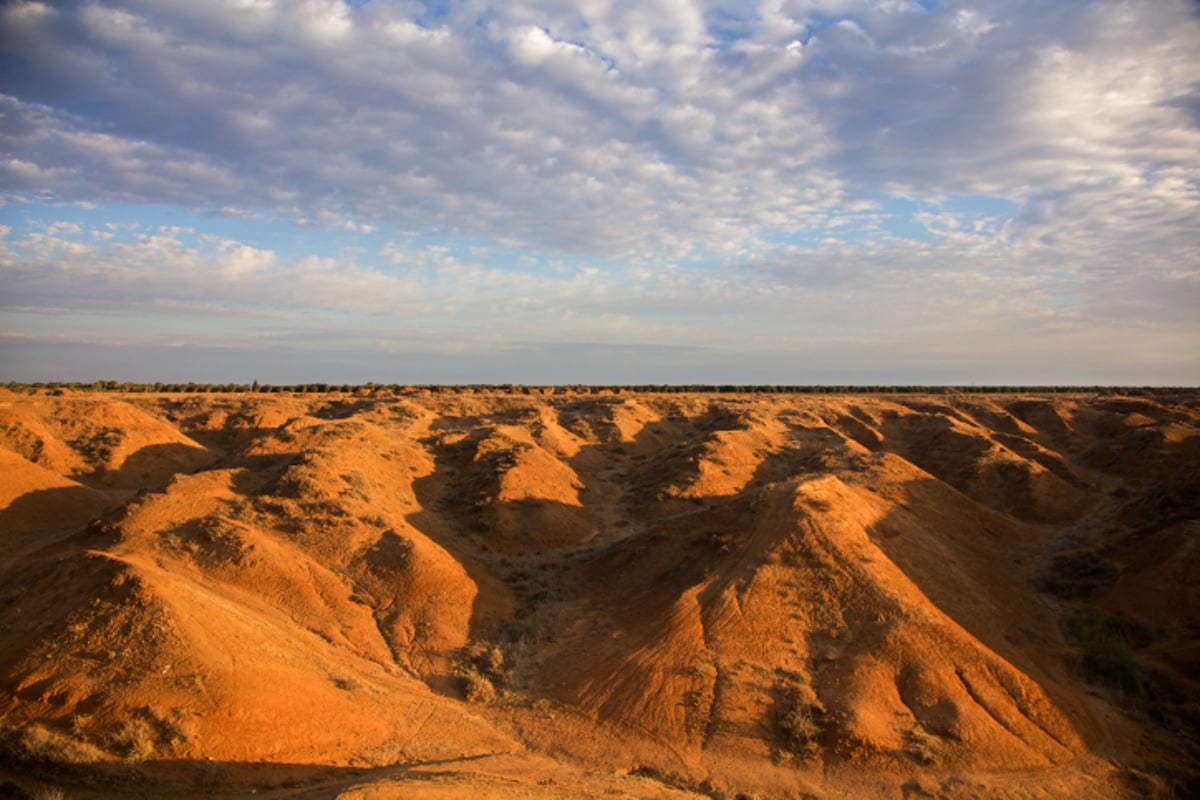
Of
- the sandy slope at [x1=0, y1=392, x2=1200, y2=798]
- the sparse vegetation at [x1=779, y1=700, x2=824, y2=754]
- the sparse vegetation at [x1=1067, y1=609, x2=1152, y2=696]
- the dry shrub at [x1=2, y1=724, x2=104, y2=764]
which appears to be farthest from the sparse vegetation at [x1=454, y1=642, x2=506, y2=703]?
the sparse vegetation at [x1=1067, y1=609, x2=1152, y2=696]

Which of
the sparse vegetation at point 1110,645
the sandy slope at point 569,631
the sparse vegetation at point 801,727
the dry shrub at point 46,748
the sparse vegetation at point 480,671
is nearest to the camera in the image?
the dry shrub at point 46,748

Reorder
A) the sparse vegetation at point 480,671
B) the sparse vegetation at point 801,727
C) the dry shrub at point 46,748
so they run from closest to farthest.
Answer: the dry shrub at point 46,748
the sparse vegetation at point 801,727
the sparse vegetation at point 480,671

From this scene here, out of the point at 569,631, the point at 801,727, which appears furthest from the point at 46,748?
the point at 801,727

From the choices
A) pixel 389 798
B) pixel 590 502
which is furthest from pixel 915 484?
pixel 389 798

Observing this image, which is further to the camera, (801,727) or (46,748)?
(801,727)

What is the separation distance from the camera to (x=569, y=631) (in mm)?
19781

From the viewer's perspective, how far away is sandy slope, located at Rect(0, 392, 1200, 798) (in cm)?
1315

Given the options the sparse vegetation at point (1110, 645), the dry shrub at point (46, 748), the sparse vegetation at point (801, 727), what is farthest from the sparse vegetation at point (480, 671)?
the sparse vegetation at point (1110, 645)

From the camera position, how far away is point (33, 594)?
15.7m

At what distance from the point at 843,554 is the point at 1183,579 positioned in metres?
9.76

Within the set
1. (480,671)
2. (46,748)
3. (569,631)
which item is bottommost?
(480,671)

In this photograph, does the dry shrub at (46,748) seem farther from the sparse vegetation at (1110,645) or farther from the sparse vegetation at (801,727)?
the sparse vegetation at (1110,645)

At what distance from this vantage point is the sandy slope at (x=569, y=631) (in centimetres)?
1315

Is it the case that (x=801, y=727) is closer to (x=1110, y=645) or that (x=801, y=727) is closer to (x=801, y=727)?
(x=801, y=727)
